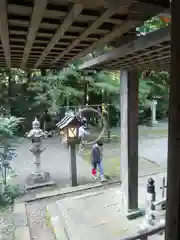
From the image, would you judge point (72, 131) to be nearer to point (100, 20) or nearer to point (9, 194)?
point (9, 194)

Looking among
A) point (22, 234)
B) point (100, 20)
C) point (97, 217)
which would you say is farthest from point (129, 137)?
point (22, 234)

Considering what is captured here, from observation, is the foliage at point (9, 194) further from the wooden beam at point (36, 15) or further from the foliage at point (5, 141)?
the wooden beam at point (36, 15)

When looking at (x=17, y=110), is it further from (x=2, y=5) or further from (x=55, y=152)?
(x=2, y=5)

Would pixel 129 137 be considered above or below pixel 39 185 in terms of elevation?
above

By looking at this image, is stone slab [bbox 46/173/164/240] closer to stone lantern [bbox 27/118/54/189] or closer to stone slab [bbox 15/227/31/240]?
stone slab [bbox 15/227/31/240]

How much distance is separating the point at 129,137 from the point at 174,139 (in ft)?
6.60

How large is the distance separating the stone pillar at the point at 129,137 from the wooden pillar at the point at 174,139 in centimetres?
187

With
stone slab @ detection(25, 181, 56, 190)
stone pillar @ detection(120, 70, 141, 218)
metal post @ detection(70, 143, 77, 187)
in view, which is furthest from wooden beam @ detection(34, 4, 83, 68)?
stone slab @ detection(25, 181, 56, 190)

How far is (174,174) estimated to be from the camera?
3.18ft

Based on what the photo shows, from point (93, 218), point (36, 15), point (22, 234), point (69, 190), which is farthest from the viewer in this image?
point (69, 190)

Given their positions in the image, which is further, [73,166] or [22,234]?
[73,166]

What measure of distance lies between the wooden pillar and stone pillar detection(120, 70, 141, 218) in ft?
6.14

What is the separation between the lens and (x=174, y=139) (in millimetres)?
953

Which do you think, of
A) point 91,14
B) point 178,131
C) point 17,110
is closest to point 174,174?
point 178,131
